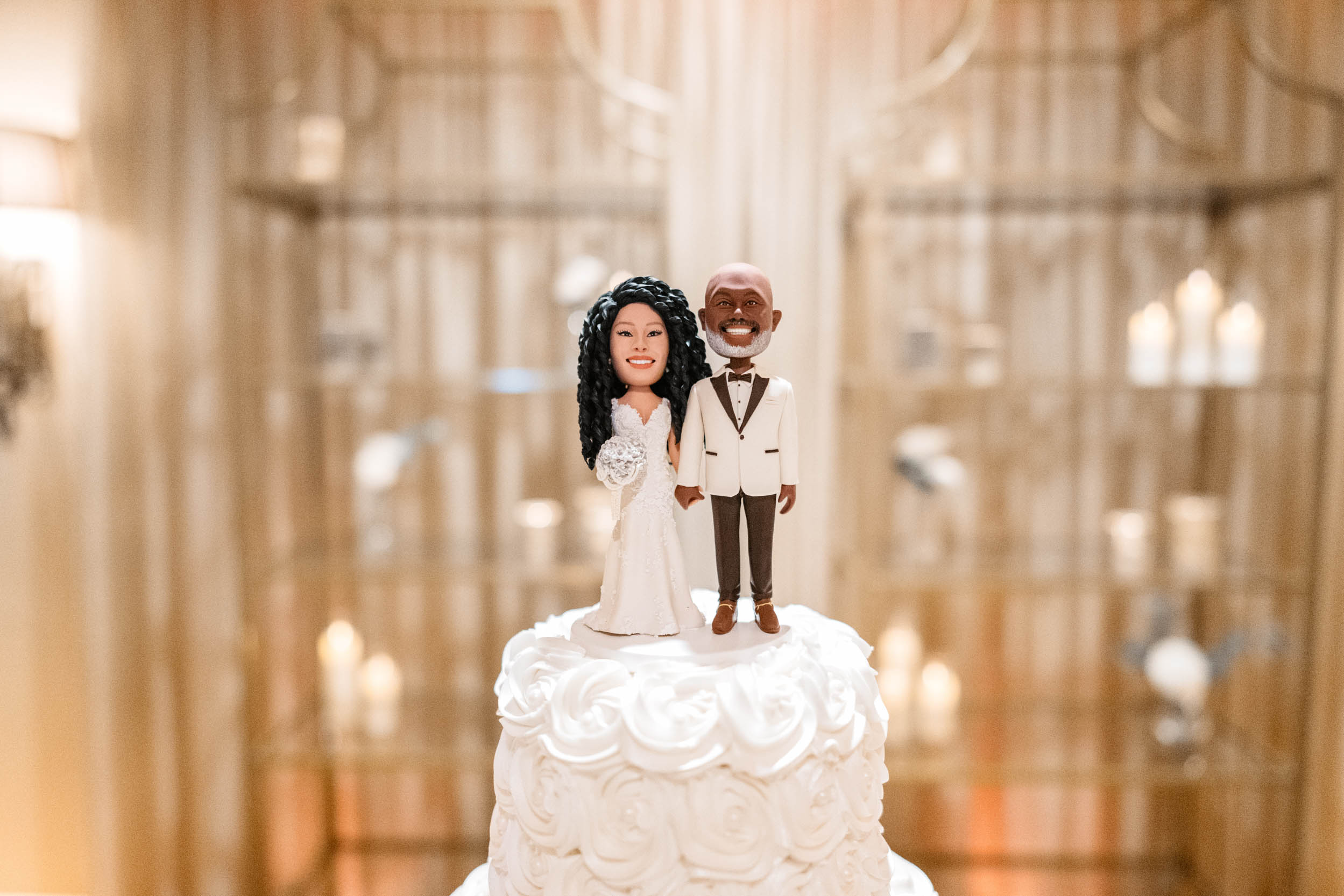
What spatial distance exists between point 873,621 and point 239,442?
63.1 inches

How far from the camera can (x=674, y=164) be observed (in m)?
2.36

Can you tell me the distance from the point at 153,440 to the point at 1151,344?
2.47 meters

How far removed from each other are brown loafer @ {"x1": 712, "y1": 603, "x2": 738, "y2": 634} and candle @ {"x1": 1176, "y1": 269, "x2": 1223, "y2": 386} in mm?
1617

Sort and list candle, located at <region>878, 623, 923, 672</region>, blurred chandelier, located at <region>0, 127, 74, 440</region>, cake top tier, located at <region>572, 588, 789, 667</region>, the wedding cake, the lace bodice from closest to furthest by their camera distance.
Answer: the wedding cake, cake top tier, located at <region>572, 588, 789, 667</region>, the lace bodice, blurred chandelier, located at <region>0, 127, 74, 440</region>, candle, located at <region>878, 623, 923, 672</region>

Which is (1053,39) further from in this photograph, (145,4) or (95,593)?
(95,593)

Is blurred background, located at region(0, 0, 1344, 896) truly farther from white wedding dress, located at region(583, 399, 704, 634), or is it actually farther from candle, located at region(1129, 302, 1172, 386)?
white wedding dress, located at region(583, 399, 704, 634)

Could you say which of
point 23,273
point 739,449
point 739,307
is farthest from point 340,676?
point 739,307

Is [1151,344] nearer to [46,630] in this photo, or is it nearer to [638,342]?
[638,342]

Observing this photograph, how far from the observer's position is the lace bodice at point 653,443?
1349 millimetres

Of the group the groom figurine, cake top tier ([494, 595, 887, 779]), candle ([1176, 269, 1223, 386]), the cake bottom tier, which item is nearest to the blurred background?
candle ([1176, 269, 1223, 386])

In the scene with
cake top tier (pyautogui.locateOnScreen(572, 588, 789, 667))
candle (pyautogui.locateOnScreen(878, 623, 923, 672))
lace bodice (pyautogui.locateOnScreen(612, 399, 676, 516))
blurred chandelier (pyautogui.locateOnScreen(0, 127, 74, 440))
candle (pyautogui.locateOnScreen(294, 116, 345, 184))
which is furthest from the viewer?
candle (pyautogui.locateOnScreen(878, 623, 923, 672))

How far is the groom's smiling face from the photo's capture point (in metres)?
1.30

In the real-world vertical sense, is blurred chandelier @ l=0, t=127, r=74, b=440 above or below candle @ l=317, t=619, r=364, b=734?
above

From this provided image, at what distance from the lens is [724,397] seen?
134 centimetres
